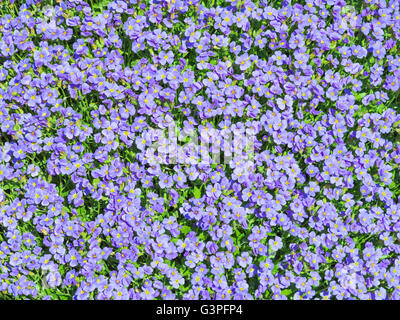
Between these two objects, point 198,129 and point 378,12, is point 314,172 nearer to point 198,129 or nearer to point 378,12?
point 198,129

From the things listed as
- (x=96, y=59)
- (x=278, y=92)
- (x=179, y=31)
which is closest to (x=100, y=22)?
(x=96, y=59)

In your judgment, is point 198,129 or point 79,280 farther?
point 198,129

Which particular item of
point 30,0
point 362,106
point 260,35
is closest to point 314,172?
point 362,106

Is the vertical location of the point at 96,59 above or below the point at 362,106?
above

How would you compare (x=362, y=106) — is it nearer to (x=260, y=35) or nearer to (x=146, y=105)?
(x=260, y=35)

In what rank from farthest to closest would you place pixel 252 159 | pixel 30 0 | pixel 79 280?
pixel 30 0 → pixel 252 159 → pixel 79 280

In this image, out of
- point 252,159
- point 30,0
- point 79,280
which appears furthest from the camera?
point 30,0

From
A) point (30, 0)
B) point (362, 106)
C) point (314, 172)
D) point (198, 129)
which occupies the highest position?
point (30, 0)
